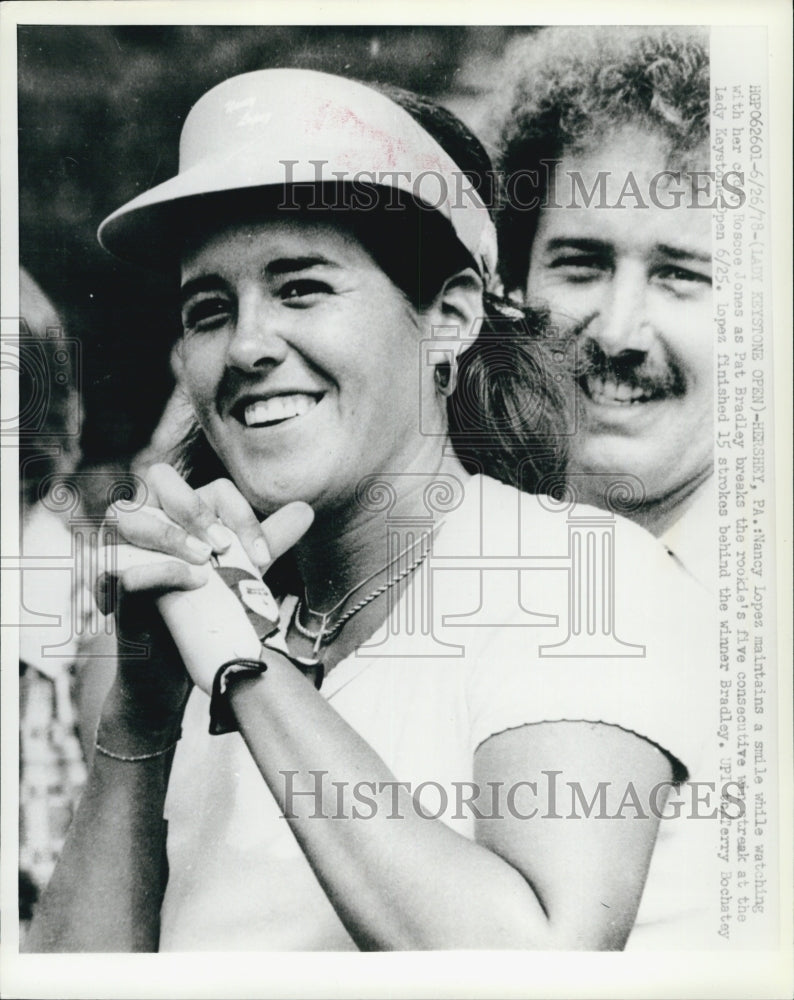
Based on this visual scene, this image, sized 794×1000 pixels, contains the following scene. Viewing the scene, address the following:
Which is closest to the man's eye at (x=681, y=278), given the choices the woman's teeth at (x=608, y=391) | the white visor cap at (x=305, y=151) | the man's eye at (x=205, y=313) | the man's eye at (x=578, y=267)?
the man's eye at (x=578, y=267)

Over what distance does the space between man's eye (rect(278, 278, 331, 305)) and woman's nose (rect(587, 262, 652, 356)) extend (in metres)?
0.61

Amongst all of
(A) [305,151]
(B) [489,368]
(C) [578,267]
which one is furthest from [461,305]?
(A) [305,151]

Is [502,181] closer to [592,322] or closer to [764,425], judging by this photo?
[592,322]

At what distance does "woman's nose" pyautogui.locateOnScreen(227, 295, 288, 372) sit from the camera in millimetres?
2404

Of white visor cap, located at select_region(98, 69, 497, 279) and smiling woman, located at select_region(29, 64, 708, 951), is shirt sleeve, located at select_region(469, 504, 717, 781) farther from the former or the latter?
white visor cap, located at select_region(98, 69, 497, 279)

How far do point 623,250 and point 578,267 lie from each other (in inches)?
4.3

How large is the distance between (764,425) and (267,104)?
135 cm

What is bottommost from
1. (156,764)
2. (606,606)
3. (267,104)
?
(156,764)

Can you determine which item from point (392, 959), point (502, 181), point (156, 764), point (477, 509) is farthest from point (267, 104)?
point (392, 959)

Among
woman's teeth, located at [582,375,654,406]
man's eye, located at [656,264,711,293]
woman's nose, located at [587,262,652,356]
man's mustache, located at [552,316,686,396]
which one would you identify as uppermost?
man's eye, located at [656,264,711,293]

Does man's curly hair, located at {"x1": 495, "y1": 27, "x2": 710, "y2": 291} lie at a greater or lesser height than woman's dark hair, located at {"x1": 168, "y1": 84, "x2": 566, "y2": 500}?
greater

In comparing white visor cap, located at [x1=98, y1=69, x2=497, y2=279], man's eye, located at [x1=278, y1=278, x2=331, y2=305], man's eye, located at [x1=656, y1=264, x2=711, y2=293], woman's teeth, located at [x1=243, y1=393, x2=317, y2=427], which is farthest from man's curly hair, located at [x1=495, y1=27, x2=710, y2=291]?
woman's teeth, located at [x1=243, y1=393, x2=317, y2=427]

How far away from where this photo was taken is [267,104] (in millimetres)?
2439

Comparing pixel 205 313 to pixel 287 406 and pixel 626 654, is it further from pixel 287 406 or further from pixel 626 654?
pixel 626 654
